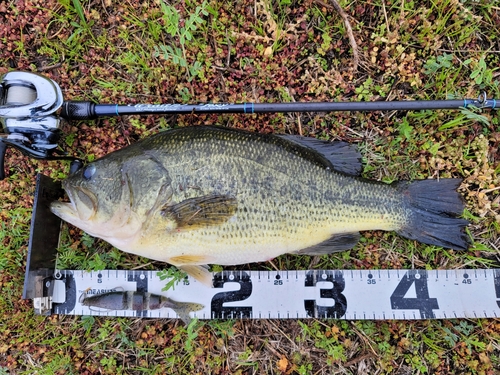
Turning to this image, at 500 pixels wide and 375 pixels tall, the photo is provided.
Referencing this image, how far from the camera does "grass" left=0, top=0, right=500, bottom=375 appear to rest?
3.37 meters

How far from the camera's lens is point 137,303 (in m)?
3.31

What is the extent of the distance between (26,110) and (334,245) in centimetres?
261

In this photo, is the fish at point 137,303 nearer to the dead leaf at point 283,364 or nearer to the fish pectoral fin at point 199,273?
the fish pectoral fin at point 199,273

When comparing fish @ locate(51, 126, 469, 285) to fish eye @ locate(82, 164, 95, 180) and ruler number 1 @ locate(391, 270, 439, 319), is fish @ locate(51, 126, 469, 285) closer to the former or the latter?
fish eye @ locate(82, 164, 95, 180)

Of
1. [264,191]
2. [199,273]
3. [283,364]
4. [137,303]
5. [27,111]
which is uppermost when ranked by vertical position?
[27,111]

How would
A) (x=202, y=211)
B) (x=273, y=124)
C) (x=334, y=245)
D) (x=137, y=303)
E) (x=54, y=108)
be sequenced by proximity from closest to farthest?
1. (x=202, y=211)
2. (x=54, y=108)
3. (x=334, y=245)
4. (x=137, y=303)
5. (x=273, y=124)

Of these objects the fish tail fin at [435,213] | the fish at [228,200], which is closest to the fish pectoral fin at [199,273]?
the fish at [228,200]

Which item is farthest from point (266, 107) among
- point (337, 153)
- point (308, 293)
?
point (308, 293)

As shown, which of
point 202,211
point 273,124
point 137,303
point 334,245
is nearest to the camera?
point 202,211

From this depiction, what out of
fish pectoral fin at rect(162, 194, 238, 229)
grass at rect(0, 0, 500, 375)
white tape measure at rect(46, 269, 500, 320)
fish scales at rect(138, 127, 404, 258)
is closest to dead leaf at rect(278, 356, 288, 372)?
grass at rect(0, 0, 500, 375)

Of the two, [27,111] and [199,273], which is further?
[199,273]

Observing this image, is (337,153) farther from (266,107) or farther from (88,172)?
(88,172)

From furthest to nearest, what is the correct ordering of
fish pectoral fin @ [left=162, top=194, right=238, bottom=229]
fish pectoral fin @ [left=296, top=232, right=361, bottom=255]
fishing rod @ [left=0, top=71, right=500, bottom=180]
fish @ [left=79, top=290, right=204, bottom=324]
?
1. fish @ [left=79, top=290, right=204, bottom=324]
2. fish pectoral fin @ [left=296, top=232, right=361, bottom=255]
3. fishing rod @ [left=0, top=71, right=500, bottom=180]
4. fish pectoral fin @ [left=162, top=194, right=238, bottom=229]

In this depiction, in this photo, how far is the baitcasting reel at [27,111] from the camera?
294 centimetres
